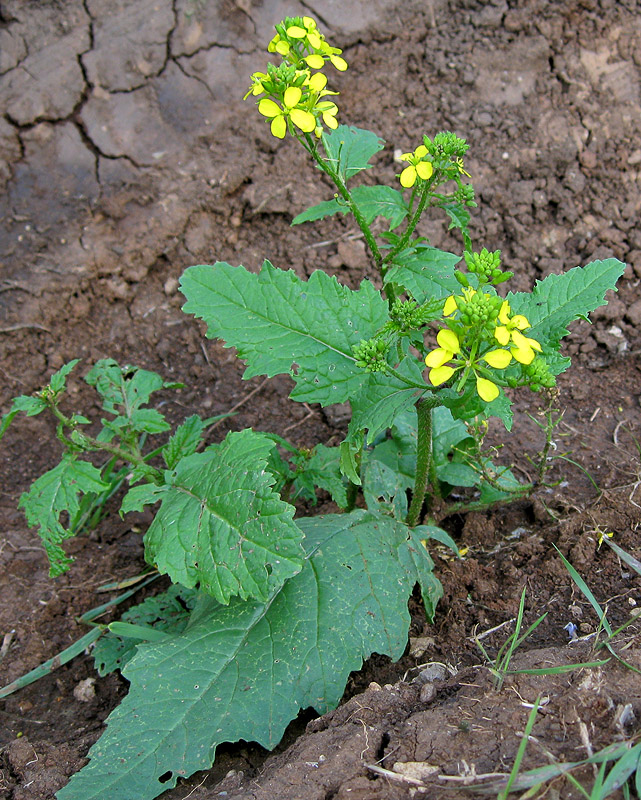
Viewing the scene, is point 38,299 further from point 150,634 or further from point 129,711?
point 129,711

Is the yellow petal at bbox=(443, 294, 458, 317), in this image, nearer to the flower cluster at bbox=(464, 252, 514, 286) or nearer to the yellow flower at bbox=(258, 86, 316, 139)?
the flower cluster at bbox=(464, 252, 514, 286)

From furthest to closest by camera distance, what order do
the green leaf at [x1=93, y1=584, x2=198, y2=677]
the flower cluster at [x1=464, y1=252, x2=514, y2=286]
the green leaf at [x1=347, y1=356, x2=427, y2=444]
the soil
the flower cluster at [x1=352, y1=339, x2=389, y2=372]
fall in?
the soil → the green leaf at [x1=93, y1=584, x2=198, y2=677] → the green leaf at [x1=347, y1=356, x2=427, y2=444] → the flower cluster at [x1=352, y1=339, x2=389, y2=372] → the flower cluster at [x1=464, y1=252, x2=514, y2=286]

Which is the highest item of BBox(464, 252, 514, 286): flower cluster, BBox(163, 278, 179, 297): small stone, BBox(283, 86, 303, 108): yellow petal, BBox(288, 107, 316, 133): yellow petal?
BBox(283, 86, 303, 108): yellow petal

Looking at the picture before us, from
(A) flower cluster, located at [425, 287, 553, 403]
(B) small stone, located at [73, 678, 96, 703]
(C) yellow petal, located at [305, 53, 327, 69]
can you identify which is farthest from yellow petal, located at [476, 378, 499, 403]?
(B) small stone, located at [73, 678, 96, 703]

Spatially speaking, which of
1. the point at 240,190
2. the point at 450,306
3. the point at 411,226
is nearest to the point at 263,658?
the point at 450,306

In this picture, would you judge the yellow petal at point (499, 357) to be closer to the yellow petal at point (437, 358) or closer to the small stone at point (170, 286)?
the yellow petal at point (437, 358)

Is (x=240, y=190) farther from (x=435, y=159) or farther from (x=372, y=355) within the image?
(x=372, y=355)

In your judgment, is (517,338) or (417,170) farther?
(417,170)

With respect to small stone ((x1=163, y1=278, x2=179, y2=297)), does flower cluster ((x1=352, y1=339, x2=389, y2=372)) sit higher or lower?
lower
